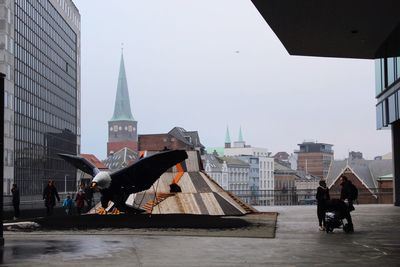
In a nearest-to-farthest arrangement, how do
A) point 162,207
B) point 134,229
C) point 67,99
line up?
Answer: point 134,229 → point 162,207 → point 67,99

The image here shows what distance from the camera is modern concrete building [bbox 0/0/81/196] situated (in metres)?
79.4

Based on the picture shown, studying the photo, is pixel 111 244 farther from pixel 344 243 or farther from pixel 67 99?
pixel 67 99

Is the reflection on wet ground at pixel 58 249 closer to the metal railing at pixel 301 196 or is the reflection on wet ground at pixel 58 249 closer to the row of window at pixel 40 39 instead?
the metal railing at pixel 301 196

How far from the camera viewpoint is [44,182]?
310 ft

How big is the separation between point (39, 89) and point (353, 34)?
73.6 meters

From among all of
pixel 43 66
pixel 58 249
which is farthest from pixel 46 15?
pixel 58 249

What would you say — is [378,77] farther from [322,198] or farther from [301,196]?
[301,196]

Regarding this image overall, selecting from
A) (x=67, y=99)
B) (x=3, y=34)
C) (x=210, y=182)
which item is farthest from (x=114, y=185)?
(x=67, y=99)

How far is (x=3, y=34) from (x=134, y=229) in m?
65.0

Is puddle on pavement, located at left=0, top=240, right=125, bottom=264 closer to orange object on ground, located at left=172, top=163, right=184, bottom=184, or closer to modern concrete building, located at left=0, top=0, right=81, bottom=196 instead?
orange object on ground, located at left=172, top=163, right=184, bottom=184

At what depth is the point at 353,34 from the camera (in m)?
29.5

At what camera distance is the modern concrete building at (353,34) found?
24188 mm

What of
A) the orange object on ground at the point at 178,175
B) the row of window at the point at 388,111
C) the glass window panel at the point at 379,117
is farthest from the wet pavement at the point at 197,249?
the glass window panel at the point at 379,117

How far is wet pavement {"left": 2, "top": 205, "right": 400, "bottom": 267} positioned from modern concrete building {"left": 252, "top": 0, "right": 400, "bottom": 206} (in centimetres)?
1028
